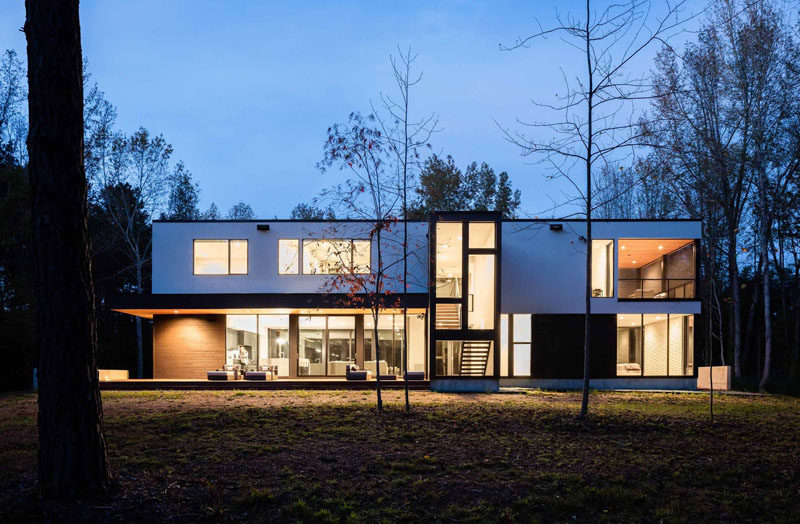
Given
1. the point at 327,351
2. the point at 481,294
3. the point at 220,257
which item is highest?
the point at 220,257

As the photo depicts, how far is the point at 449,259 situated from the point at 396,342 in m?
4.44

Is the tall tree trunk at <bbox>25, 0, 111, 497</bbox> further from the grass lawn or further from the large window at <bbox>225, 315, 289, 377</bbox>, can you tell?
the large window at <bbox>225, 315, 289, 377</bbox>

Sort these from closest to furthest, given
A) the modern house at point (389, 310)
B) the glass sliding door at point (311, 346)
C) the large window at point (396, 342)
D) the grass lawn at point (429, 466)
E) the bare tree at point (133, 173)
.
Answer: the grass lawn at point (429, 466)
the modern house at point (389, 310)
the large window at point (396, 342)
the glass sliding door at point (311, 346)
the bare tree at point (133, 173)

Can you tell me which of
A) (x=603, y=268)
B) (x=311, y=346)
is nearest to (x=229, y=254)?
(x=311, y=346)

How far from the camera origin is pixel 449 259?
17547 millimetres

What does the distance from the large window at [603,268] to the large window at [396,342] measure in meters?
6.08

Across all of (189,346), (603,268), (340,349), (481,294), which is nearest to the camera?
(481,294)

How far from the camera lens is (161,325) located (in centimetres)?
2061

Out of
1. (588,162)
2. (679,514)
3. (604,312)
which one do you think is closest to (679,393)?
(604,312)

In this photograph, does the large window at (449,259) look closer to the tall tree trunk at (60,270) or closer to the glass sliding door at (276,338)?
the glass sliding door at (276,338)

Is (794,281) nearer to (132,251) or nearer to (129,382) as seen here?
(129,382)

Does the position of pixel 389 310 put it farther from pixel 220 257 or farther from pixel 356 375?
pixel 220 257

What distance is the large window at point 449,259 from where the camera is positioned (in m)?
17.5

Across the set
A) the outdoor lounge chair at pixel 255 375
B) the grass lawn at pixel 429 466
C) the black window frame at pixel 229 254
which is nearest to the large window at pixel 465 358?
the outdoor lounge chair at pixel 255 375
